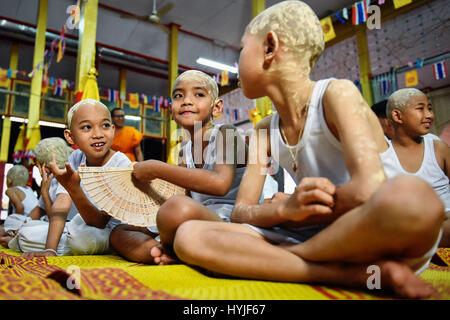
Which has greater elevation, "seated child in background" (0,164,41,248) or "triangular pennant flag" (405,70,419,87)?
"triangular pennant flag" (405,70,419,87)

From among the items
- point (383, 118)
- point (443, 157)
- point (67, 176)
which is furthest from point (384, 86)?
point (67, 176)

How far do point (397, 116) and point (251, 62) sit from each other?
1.33m

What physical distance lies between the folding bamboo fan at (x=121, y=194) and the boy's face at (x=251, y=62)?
0.65 metres

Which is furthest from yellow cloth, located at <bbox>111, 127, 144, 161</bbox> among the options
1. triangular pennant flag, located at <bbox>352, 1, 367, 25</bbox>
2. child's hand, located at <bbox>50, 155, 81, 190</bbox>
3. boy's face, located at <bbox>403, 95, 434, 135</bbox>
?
triangular pennant flag, located at <bbox>352, 1, 367, 25</bbox>

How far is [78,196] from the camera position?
1.42 metres

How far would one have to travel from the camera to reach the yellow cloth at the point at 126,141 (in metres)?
3.78

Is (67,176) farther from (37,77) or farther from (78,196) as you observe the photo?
(37,77)

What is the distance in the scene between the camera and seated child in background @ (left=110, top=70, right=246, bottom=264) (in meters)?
1.06

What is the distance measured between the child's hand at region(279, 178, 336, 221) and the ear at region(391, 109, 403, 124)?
142 centimetres

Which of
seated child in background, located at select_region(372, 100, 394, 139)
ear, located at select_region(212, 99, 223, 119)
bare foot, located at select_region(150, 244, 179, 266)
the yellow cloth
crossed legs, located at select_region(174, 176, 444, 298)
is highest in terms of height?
the yellow cloth

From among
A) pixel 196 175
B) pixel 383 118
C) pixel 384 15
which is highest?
pixel 384 15

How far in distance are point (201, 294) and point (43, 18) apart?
6.94 m

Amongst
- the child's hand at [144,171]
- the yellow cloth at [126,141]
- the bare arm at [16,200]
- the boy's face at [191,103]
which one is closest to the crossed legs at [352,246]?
the child's hand at [144,171]

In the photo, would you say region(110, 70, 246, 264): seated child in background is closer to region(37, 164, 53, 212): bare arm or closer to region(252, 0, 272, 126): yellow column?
region(37, 164, 53, 212): bare arm
